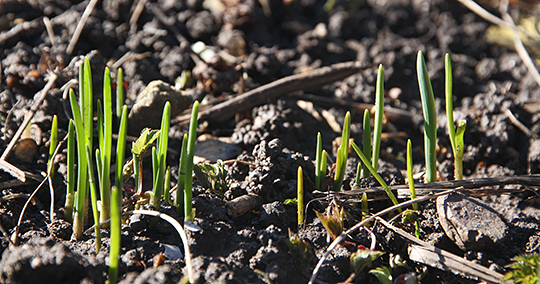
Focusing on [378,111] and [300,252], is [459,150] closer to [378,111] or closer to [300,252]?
[378,111]

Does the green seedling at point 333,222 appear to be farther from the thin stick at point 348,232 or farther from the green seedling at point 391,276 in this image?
the green seedling at point 391,276

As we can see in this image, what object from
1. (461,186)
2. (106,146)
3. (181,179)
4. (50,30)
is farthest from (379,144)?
(50,30)

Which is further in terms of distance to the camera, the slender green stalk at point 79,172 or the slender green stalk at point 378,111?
the slender green stalk at point 378,111

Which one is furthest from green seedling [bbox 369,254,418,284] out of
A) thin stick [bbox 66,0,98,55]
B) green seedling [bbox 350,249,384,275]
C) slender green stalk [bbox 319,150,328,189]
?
thin stick [bbox 66,0,98,55]

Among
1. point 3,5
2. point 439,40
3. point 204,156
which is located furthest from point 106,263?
point 439,40

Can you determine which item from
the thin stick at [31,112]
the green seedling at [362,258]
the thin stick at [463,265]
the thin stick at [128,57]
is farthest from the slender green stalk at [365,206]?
the thin stick at [128,57]
